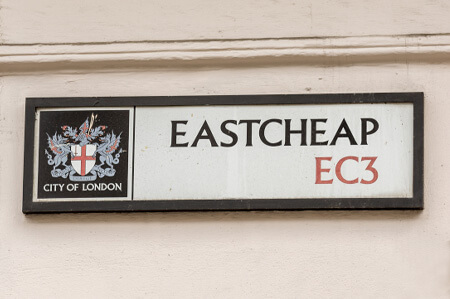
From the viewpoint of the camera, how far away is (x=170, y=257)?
5629 millimetres

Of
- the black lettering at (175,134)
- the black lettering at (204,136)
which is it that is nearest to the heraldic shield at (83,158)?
the black lettering at (175,134)

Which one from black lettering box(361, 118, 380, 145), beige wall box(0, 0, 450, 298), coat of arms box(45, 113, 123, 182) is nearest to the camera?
beige wall box(0, 0, 450, 298)

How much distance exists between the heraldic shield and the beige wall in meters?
0.22

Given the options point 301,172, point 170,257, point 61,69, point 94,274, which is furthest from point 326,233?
point 61,69

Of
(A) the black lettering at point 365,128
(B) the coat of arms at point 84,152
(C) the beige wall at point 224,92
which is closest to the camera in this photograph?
(C) the beige wall at point 224,92

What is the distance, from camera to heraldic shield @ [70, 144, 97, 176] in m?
5.77

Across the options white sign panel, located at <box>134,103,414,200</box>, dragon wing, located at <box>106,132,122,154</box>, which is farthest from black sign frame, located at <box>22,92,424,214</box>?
dragon wing, located at <box>106,132,122,154</box>

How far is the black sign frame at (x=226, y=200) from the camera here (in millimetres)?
5574

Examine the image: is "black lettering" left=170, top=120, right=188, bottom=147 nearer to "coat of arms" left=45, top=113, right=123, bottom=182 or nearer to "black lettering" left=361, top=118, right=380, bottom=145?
"coat of arms" left=45, top=113, right=123, bottom=182

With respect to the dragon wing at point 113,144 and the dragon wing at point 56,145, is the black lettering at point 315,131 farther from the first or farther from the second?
the dragon wing at point 56,145

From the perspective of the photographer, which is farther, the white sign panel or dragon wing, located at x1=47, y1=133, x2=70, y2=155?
dragon wing, located at x1=47, y1=133, x2=70, y2=155

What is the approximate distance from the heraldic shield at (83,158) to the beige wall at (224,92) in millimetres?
220

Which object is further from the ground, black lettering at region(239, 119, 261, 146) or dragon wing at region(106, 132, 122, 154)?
black lettering at region(239, 119, 261, 146)

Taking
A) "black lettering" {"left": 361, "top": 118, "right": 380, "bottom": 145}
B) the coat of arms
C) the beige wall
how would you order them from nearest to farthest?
the beige wall, "black lettering" {"left": 361, "top": 118, "right": 380, "bottom": 145}, the coat of arms
